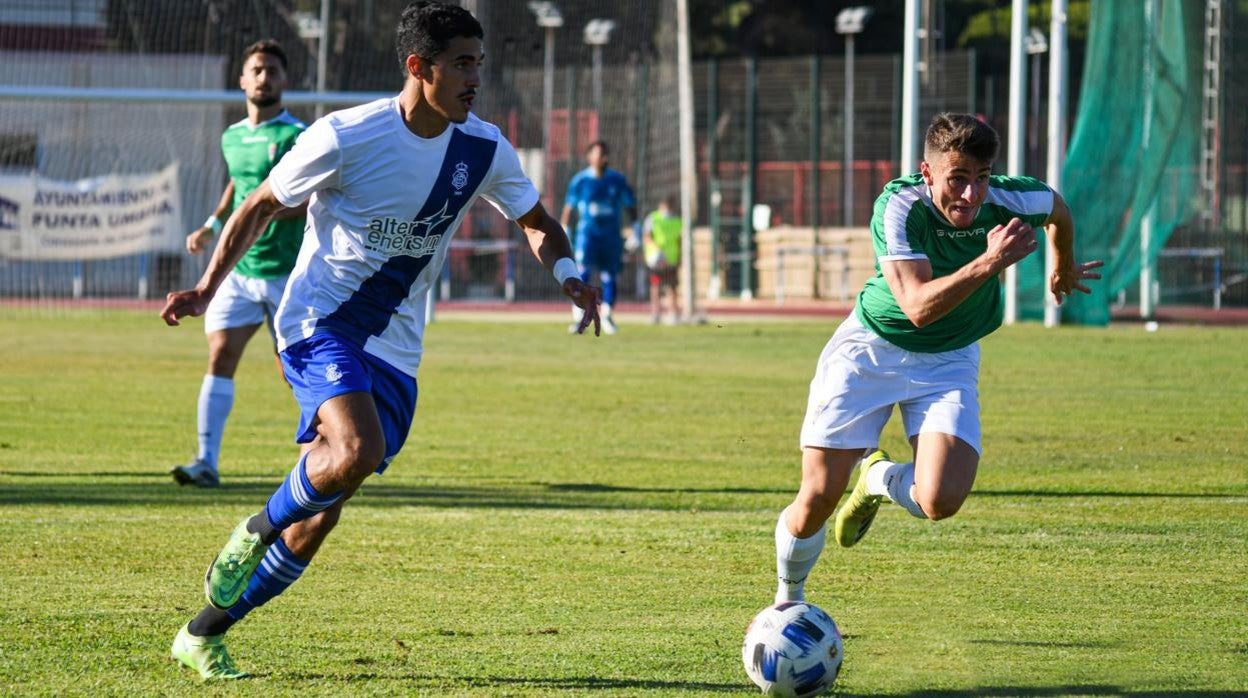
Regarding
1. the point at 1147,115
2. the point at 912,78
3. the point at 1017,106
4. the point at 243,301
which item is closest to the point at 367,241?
the point at 243,301

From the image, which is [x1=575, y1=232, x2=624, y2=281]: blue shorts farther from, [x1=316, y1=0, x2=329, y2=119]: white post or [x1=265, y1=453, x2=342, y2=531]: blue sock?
[x1=265, y1=453, x2=342, y2=531]: blue sock

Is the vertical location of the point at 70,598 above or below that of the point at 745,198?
below

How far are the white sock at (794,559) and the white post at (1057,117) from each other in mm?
18086

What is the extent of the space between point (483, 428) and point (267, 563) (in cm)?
743

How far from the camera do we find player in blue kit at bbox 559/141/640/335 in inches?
904

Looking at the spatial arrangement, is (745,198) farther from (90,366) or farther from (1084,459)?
(1084,459)

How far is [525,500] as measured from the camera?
9445 millimetres

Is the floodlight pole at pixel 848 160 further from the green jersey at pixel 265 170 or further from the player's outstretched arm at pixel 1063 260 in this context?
the player's outstretched arm at pixel 1063 260

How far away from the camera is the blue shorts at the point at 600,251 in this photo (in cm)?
2312

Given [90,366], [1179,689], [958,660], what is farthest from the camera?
[90,366]

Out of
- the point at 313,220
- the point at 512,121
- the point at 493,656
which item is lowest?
the point at 493,656

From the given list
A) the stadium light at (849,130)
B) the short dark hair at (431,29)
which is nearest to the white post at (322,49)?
the stadium light at (849,130)

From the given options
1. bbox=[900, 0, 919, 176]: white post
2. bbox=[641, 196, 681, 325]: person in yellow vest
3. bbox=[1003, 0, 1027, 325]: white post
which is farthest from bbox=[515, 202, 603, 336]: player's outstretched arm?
bbox=[641, 196, 681, 325]: person in yellow vest

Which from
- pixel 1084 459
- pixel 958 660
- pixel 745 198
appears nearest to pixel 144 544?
pixel 958 660
